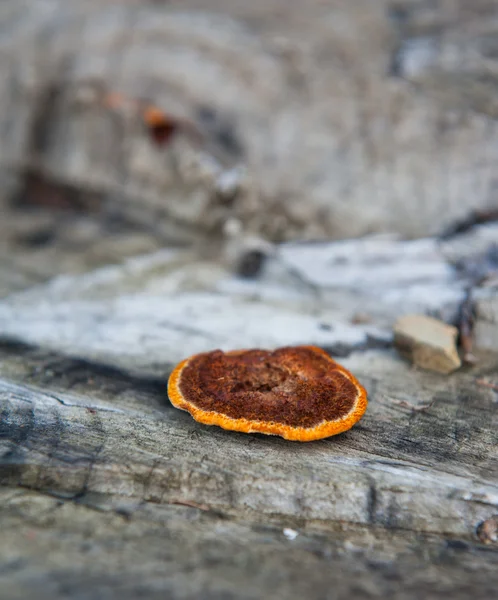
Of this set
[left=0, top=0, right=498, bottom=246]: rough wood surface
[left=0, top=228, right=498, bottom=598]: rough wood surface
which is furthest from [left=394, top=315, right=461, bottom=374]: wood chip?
[left=0, top=0, right=498, bottom=246]: rough wood surface

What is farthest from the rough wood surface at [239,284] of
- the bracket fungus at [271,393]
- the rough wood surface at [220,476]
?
the bracket fungus at [271,393]

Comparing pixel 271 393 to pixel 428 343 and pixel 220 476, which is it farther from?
pixel 428 343

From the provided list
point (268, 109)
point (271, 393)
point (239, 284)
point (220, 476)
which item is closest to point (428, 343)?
point (271, 393)

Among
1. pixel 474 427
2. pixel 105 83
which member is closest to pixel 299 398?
pixel 474 427

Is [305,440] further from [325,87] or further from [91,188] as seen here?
[91,188]

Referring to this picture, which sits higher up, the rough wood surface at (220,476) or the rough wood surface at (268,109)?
the rough wood surface at (268,109)

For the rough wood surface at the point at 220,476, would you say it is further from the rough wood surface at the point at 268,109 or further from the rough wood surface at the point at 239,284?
the rough wood surface at the point at 268,109

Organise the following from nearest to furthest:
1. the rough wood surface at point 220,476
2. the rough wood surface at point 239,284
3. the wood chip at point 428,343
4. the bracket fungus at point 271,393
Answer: the rough wood surface at point 220,476 → the rough wood surface at point 239,284 → the bracket fungus at point 271,393 → the wood chip at point 428,343
